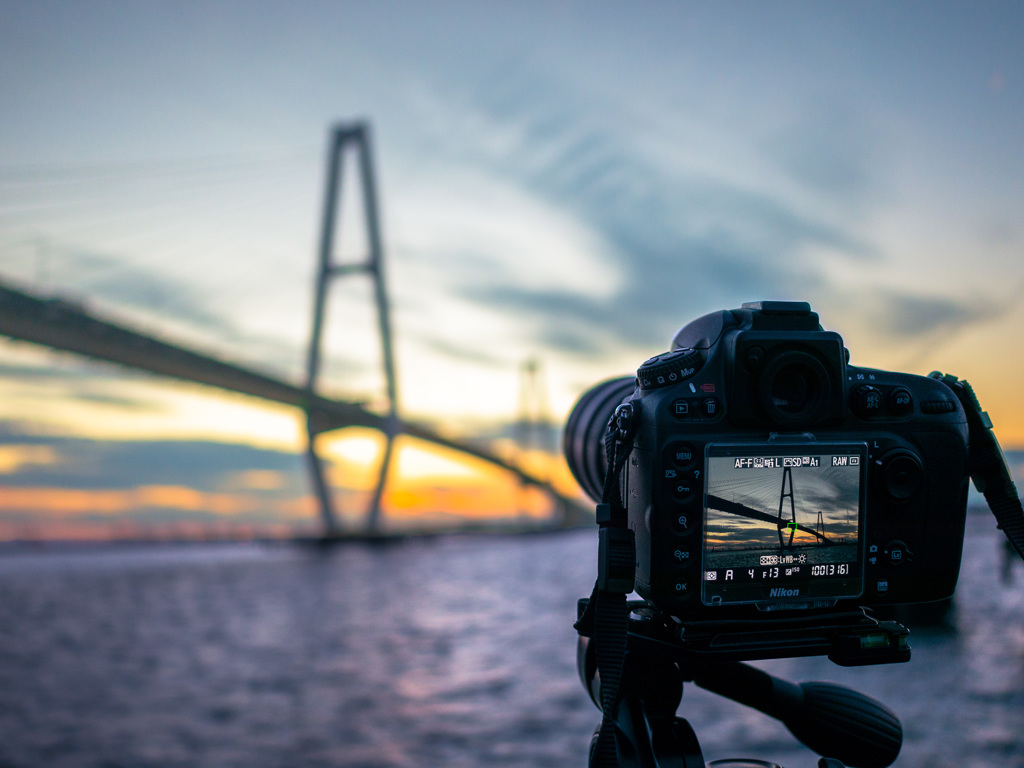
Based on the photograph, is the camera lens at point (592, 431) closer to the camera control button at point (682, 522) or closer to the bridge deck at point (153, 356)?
the camera control button at point (682, 522)

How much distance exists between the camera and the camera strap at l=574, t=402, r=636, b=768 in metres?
0.94

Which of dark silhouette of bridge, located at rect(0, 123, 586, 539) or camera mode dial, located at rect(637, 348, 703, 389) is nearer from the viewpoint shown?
camera mode dial, located at rect(637, 348, 703, 389)

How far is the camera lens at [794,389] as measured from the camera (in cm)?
101

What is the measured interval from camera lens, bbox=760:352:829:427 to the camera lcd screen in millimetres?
47

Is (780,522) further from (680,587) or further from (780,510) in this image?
(680,587)

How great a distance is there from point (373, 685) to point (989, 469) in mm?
15524

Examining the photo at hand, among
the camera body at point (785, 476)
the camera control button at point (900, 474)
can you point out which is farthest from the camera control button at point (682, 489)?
the camera control button at point (900, 474)

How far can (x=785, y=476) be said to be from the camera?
0.98 meters

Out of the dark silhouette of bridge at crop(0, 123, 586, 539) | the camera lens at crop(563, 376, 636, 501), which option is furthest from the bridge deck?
the camera lens at crop(563, 376, 636, 501)

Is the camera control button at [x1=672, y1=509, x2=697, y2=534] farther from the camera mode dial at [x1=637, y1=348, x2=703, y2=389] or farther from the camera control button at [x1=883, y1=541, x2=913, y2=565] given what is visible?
the camera control button at [x1=883, y1=541, x2=913, y2=565]

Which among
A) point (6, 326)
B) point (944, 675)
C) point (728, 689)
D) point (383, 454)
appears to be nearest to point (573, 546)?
point (383, 454)

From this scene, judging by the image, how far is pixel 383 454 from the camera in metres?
21.6

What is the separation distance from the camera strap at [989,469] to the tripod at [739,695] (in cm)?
24

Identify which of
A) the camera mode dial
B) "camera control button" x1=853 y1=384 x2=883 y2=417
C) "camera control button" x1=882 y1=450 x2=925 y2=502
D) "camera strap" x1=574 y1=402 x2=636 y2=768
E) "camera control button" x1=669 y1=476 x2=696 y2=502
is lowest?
"camera strap" x1=574 y1=402 x2=636 y2=768
